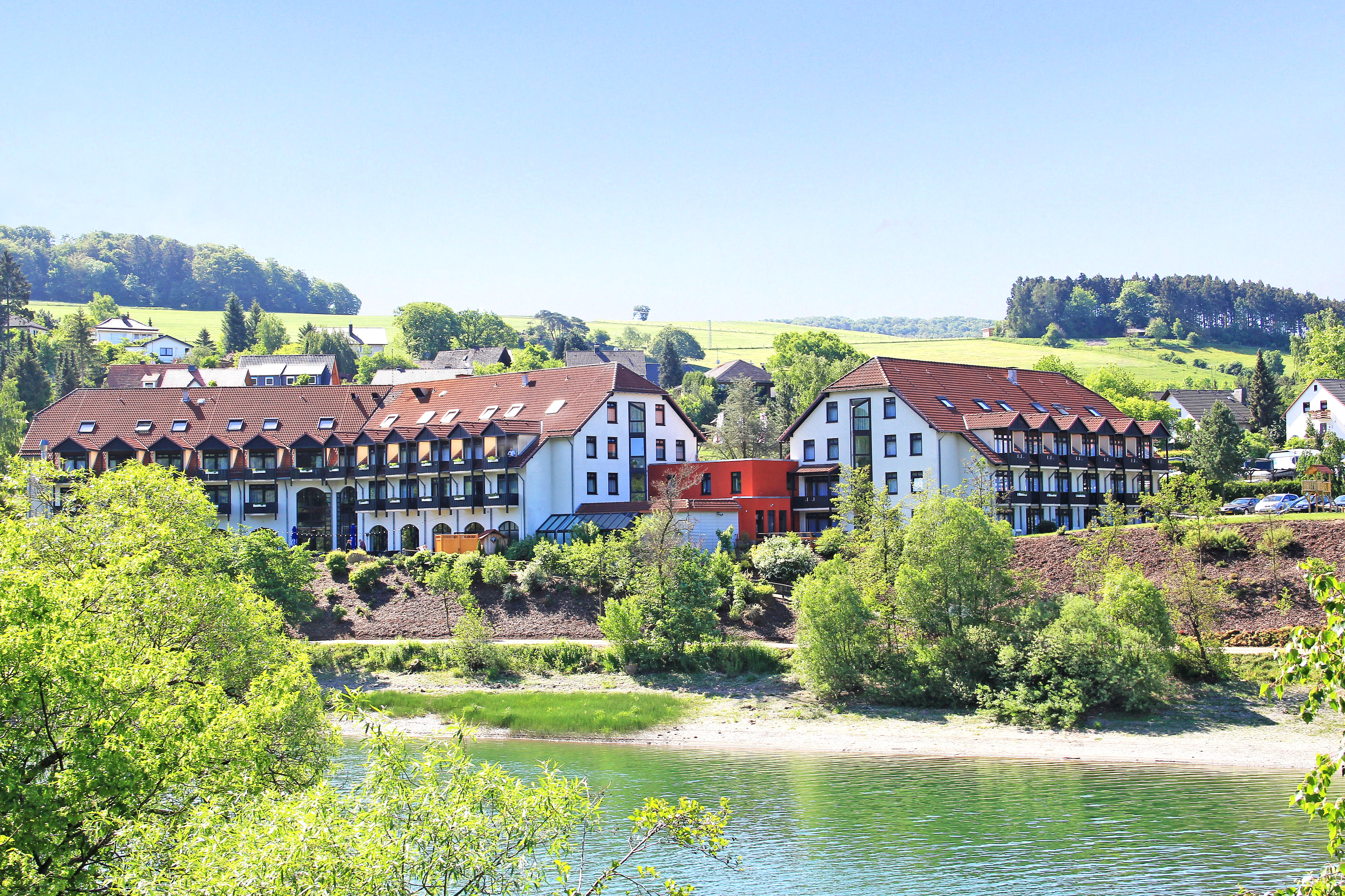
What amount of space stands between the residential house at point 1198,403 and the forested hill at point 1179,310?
6583 centimetres

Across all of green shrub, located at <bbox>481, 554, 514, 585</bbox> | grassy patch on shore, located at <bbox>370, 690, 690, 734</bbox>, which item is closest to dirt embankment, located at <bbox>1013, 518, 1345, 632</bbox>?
grassy patch on shore, located at <bbox>370, 690, 690, 734</bbox>

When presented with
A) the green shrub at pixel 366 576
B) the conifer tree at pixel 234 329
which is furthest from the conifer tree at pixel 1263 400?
the conifer tree at pixel 234 329

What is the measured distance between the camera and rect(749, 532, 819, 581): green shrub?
59.2m

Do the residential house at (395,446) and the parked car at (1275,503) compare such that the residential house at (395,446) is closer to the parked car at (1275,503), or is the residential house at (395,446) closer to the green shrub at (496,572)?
the green shrub at (496,572)

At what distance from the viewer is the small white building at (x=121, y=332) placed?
17750cm

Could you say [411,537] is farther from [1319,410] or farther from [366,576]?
[1319,410]

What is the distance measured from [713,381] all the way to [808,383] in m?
38.6

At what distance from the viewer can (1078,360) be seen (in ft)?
530

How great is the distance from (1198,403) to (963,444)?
6864cm

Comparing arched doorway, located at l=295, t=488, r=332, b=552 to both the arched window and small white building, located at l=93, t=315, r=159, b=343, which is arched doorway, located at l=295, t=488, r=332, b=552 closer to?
the arched window

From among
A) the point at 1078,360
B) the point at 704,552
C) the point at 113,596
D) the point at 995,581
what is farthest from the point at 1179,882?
the point at 1078,360

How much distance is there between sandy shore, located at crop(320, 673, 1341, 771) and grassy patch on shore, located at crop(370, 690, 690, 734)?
2.31ft

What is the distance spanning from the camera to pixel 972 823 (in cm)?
3225

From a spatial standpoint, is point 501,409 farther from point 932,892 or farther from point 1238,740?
point 932,892
